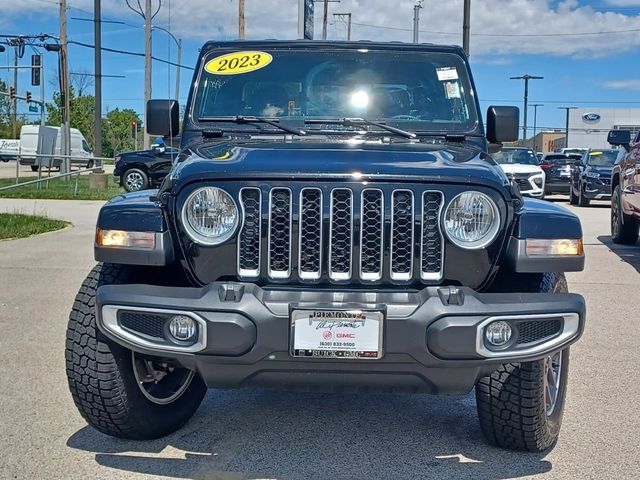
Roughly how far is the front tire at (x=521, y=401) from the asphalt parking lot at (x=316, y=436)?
98 mm

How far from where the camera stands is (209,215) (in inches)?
124

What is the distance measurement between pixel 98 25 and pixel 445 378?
26542 millimetres

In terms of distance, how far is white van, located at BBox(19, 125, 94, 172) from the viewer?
21395mm

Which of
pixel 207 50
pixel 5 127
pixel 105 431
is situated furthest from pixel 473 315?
pixel 5 127

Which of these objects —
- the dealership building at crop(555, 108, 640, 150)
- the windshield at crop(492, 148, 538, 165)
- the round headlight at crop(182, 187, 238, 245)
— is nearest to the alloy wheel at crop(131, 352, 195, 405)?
Result: the round headlight at crop(182, 187, 238, 245)

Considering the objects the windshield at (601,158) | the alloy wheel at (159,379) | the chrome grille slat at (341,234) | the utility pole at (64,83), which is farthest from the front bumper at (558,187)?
the chrome grille slat at (341,234)

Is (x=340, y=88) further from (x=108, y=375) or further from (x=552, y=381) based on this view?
(x=108, y=375)

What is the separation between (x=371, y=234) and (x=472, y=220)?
1.35 feet

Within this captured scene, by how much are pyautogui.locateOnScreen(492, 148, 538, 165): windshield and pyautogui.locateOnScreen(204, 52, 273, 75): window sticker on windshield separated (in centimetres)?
1481

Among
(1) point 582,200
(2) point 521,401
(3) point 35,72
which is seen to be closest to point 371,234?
(2) point 521,401

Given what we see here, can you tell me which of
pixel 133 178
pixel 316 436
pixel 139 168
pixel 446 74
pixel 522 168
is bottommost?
pixel 316 436

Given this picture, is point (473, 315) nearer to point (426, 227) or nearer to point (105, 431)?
point (426, 227)

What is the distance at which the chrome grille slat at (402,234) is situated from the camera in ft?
10.2

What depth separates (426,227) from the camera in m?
3.11
